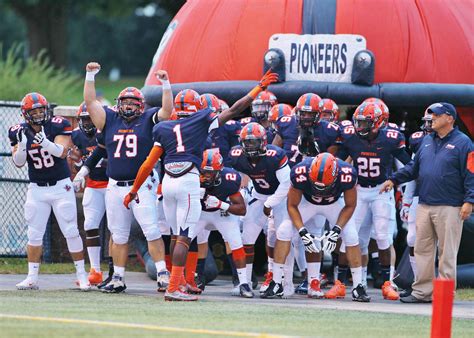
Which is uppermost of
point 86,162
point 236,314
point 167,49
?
point 167,49

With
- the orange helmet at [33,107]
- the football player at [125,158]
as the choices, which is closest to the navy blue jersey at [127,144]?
the football player at [125,158]

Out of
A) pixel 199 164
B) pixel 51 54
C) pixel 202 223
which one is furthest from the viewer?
pixel 51 54

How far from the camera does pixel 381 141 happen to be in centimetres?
1327

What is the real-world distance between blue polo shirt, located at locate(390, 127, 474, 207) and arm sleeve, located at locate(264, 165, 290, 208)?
1314mm

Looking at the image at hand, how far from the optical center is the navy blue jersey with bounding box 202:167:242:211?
1263 cm

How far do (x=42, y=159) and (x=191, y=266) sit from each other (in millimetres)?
1798

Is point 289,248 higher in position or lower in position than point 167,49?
lower

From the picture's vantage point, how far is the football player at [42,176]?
1227 centimetres

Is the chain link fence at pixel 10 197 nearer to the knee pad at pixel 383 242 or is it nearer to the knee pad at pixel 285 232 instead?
the knee pad at pixel 285 232

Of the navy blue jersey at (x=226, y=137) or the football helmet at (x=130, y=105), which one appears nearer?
the football helmet at (x=130, y=105)

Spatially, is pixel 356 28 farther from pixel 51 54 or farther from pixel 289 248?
pixel 51 54

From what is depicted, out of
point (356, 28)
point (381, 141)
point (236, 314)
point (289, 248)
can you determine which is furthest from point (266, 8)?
point (236, 314)

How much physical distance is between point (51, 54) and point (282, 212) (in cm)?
2724

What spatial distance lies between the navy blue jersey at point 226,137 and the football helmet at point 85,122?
1.28m
